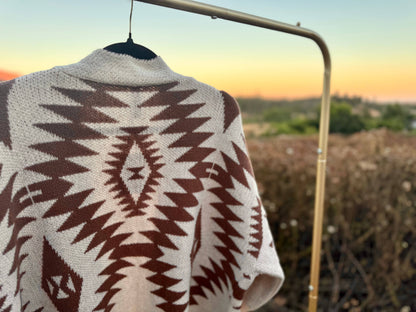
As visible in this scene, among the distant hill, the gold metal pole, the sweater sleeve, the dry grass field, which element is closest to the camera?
the sweater sleeve

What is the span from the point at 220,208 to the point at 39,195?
13.1 inches

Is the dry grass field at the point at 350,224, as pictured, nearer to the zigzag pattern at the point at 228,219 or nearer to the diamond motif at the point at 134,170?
the zigzag pattern at the point at 228,219

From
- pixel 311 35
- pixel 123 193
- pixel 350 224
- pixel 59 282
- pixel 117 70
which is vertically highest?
pixel 311 35

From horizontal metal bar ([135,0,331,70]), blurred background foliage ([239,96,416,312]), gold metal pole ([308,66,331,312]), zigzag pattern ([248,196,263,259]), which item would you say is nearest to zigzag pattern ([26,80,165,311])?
horizontal metal bar ([135,0,331,70])

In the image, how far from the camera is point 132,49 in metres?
0.56

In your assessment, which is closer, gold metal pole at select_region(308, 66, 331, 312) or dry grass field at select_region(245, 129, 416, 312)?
gold metal pole at select_region(308, 66, 331, 312)

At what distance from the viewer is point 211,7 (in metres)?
0.60

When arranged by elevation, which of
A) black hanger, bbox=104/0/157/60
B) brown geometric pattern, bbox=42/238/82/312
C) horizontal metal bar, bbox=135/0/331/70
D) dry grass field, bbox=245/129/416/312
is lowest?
dry grass field, bbox=245/129/416/312

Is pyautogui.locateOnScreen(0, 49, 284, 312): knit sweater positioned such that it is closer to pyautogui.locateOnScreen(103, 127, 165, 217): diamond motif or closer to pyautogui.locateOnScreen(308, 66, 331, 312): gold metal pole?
pyautogui.locateOnScreen(103, 127, 165, 217): diamond motif

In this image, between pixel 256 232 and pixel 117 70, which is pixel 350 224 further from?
pixel 117 70

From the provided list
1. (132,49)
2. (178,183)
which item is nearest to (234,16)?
(132,49)

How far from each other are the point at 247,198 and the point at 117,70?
0.34 meters

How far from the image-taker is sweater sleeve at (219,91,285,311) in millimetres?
602

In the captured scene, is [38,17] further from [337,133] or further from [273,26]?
[337,133]
